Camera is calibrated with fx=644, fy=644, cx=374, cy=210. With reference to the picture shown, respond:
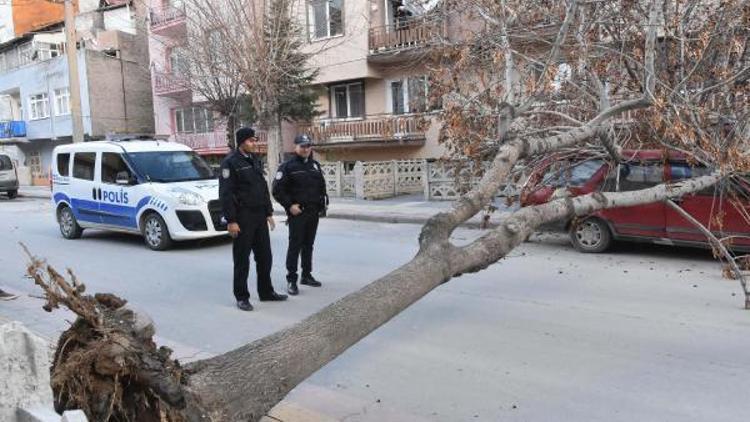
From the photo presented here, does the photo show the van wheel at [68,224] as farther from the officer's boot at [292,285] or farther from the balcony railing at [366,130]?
the balcony railing at [366,130]

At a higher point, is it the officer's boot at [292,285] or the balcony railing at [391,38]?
the balcony railing at [391,38]

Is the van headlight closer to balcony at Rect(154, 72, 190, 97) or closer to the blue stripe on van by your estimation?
the blue stripe on van

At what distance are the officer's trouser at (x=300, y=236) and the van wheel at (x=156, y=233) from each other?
398 cm

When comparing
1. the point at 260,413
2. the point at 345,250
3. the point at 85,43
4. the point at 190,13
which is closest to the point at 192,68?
the point at 190,13

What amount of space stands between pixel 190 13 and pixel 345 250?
597 inches

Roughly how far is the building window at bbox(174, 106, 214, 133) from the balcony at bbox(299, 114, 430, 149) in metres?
7.33

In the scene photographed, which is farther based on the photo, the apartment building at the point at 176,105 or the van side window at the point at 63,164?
the apartment building at the point at 176,105

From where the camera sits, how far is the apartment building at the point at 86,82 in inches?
1358

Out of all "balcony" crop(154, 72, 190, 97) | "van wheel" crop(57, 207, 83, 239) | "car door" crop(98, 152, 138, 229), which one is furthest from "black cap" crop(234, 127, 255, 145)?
"balcony" crop(154, 72, 190, 97)

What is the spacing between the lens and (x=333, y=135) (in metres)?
24.5

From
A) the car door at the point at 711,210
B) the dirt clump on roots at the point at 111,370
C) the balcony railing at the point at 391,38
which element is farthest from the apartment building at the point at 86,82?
the dirt clump on roots at the point at 111,370

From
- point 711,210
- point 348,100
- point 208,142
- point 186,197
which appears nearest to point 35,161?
point 208,142

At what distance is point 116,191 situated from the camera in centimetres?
1165

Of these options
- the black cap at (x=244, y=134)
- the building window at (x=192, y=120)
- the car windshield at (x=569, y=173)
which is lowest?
the car windshield at (x=569, y=173)
